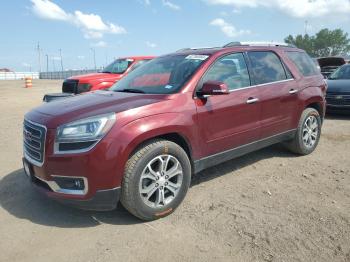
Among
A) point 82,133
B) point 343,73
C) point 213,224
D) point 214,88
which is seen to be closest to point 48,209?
point 82,133

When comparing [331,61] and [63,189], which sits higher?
[331,61]

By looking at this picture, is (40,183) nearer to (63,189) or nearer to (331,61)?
(63,189)

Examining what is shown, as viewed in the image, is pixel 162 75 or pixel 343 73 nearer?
pixel 162 75

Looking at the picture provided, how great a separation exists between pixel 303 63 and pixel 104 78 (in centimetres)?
707

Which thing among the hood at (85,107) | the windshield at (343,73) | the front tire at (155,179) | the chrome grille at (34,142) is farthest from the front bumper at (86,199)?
the windshield at (343,73)

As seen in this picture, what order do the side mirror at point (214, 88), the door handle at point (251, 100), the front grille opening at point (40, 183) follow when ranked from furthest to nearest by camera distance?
1. the door handle at point (251, 100)
2. the side mirror at point (214, 88)
3. the front grille opening at point (40, 183)

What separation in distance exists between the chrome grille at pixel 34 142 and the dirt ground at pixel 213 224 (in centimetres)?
66

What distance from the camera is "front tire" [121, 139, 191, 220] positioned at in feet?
12.4

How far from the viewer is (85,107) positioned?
4.00 metres

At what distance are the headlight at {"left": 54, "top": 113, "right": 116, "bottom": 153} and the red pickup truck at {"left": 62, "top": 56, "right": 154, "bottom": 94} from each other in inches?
304

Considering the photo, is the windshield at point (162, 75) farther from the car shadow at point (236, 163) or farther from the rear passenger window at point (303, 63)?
the rear passenger window at point (303, 63)

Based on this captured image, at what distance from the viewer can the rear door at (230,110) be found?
14.6 ft

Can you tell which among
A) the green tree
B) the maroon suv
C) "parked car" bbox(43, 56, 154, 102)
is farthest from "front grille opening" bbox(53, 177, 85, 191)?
the green tree

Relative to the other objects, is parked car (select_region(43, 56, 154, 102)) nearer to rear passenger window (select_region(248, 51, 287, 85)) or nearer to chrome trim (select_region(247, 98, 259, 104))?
rear passenger window (select_region(248, 51, 287, 85))
